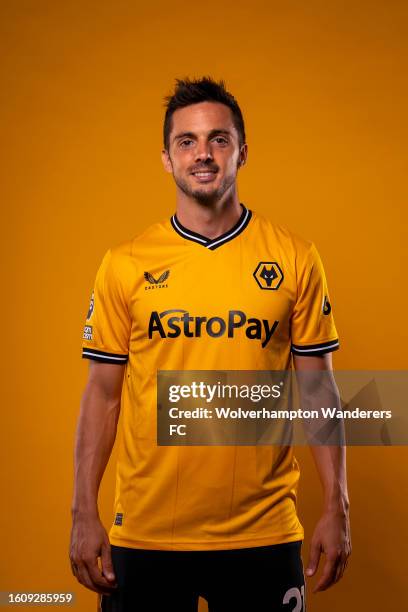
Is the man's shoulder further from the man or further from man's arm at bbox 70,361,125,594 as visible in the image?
man's arm at bbox 70,361,125,594

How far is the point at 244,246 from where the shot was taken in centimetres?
208

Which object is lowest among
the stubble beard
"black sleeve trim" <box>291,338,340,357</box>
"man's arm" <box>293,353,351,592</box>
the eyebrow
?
"man's arm" <box>293,353,351,592</box>

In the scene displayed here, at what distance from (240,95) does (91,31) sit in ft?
1.97

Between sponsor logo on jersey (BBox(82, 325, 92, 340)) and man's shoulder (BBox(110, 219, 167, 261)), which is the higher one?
man's shoulder (BBox(110, 219, 167, 261))

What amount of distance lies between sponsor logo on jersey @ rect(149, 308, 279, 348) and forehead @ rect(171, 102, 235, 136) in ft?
1.53

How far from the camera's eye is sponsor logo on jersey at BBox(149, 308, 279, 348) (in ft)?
6.43

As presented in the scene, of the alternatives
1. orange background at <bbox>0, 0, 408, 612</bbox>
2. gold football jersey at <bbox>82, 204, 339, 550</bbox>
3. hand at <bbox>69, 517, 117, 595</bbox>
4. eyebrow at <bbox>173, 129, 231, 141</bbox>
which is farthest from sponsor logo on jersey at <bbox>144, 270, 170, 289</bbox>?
orange background at <bbox>0, 0, 408, 612</bbox>

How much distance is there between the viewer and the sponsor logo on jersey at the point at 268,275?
6.57 feet

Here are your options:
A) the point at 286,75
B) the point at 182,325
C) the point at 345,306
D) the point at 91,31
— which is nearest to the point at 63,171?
the point at 91,31

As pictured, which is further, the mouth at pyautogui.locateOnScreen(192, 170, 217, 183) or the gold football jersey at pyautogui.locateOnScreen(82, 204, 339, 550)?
the mouth at pyautogui.locateOnScreen(192, 170, 217, 183)

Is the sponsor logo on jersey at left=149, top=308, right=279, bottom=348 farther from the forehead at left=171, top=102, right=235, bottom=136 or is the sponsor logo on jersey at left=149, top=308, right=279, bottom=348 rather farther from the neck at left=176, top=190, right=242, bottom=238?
the forehead at left=171, top=102, right=235, bottom=136

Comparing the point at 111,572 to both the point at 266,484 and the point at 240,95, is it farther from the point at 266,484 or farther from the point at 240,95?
the point at 240,95

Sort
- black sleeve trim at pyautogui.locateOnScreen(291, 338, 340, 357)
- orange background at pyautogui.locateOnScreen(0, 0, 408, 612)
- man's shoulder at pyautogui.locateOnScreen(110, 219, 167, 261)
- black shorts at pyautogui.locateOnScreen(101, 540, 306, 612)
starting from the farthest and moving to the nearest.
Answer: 1. orange background at pyautogui.locateOnScreen(0, 0, 408, 612)
2. man's shoulder at pyautogui.locateOnScreen(110, 219, 167, 261)
3. black sleeve trim at pyautogui.locateOnScreen(291, 338, 340, 357)
4. black shorts at pyautogui.locateOnScreen(101, 540, 306, 612)

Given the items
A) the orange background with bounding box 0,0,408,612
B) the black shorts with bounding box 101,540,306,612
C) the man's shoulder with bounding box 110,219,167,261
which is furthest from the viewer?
the orange background with bounding box 0,0,408,612
